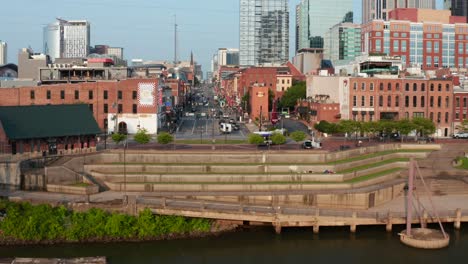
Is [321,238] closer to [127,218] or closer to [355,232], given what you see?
[355,232]

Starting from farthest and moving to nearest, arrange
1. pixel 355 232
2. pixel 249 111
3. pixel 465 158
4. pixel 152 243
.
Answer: pixel 249 111 < pixel 465 158 < pixel 355 232 < pixel 152 243

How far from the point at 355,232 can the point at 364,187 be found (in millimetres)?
8316

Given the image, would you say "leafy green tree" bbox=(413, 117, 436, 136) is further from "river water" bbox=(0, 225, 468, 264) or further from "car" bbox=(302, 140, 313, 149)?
"river water" bbox=(0, 225, 468, 264)

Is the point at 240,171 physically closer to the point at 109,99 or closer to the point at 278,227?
the point at 278,227

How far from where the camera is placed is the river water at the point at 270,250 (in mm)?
40781

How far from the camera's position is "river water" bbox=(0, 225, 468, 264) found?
40.8 m

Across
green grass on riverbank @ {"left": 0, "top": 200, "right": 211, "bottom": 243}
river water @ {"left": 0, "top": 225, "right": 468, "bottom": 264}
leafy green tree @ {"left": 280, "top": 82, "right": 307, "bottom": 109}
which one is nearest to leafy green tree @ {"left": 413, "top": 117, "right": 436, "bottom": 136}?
river water @ {"left": 0, "top": 225, "right": 468, "bottom": 264}

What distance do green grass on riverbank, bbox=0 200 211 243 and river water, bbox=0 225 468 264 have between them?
872mm

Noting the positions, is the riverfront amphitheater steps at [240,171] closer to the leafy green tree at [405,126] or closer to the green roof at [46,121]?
the green roof at [46,121]

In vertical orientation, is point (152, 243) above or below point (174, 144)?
below

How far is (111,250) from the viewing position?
41.7 meters

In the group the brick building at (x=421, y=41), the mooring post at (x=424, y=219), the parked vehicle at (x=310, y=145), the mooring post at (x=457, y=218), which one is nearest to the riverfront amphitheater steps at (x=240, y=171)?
the parked vehicle at (x=310, y=145)

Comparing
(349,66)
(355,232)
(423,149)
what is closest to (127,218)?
(355,232)

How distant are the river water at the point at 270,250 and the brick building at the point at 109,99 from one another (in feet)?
135
